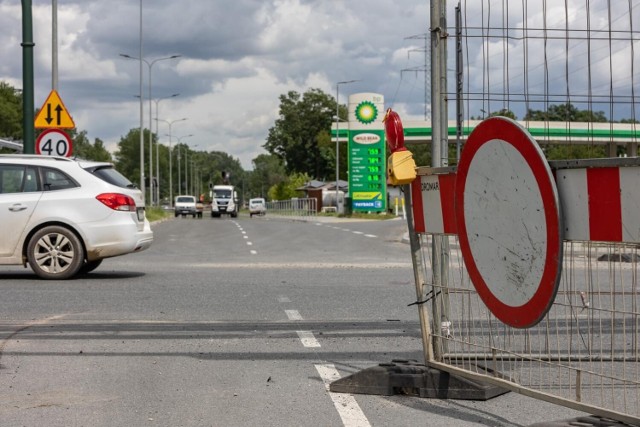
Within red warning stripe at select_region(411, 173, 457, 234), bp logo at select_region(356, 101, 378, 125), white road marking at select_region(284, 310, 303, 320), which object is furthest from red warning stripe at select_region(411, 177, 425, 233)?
bp logo at select_region(356, 101, 378, 125)

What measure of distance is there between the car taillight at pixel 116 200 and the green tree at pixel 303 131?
103 meters

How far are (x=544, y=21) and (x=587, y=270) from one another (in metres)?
1.42

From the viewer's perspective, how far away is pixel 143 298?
10930mm

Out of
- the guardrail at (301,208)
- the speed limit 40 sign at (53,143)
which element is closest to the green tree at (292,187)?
the guardrail at (301,208)

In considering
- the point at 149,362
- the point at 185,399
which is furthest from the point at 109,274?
the point at 185,399

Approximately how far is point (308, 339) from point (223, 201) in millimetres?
68757

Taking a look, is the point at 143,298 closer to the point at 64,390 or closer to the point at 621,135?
the point at 64,390

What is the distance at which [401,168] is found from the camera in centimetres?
564

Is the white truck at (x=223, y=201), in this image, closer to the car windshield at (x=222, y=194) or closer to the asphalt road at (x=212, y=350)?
the car windshield at (x=222, y=194)

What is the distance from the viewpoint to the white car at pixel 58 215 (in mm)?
12859

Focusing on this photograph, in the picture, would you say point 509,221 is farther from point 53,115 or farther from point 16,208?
point 53,115

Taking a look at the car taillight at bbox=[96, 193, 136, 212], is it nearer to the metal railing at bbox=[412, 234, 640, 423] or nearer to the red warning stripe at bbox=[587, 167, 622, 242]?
Result: the metal railing at bbox=[412, 234, 640, 423]

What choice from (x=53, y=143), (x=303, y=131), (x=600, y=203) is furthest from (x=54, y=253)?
(x=303, y=131)

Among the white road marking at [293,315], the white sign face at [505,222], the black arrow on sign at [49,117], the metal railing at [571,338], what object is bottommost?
the white road marking at [293,315]
